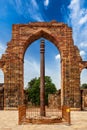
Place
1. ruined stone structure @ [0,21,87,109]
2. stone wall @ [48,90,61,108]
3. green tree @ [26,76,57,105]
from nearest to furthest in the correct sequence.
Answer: ruined stone structure @ [0,21,87,109] < stone wall @ [48,90,61,108] < green tree @ [26,76,57,105]

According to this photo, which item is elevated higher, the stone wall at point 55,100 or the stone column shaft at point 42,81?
the stone column shaft at point 42,81

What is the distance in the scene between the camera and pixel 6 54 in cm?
2491

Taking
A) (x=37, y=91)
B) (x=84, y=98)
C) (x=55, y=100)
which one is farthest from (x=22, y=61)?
(x=37, y=91)

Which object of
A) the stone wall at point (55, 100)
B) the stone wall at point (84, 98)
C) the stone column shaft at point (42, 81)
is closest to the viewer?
the stone column shaft at point (42, 81)

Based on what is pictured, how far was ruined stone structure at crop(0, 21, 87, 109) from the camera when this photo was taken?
24.5 metres

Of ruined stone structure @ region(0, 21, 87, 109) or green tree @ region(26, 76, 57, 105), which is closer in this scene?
ruined stone structure @ region(0, 21, 87, 109)

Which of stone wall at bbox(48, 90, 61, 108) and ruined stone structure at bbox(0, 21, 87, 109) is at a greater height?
ruined stone structure at bbox(0, 21, 87, 109)

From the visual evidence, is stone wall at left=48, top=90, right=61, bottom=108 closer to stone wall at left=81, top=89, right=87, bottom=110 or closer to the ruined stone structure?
stone wall at left=81, top=89, right=87, bottom=110

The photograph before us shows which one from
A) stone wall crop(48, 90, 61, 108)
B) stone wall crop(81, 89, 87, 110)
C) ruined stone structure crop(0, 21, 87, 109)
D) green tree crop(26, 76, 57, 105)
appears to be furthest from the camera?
green tree crop(26, 76, 57, 105)

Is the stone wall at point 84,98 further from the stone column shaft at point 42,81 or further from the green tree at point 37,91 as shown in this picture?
the green tree at point 37,91

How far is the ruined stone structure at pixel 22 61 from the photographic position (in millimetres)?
24469

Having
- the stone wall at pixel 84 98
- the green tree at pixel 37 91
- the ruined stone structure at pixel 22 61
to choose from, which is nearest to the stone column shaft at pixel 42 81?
the ruined stone structure at pixel 22 61

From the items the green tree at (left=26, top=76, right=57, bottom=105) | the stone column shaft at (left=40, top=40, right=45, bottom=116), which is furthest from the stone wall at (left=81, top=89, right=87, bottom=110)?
the green tree at (left=26, top=76, right=57, bottom=105)

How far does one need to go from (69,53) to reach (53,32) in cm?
231
